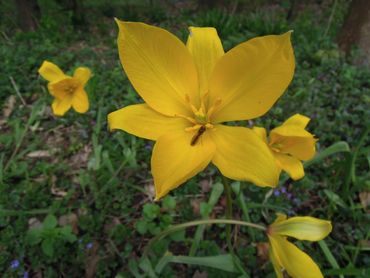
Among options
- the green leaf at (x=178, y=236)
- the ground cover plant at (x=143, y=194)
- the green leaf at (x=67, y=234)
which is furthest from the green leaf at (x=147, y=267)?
the green leaf at (x=67, y=234)

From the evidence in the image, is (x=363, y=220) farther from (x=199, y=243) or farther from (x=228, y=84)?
(x=228, y=84)

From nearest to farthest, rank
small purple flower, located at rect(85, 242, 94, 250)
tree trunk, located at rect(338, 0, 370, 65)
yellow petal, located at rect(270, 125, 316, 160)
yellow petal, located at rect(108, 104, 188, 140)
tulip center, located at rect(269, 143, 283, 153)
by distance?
yellow petal, located at rect(108, 104, 188, 140)
yellow petal, located at rect(270, 125, 316, 160)
tulip center, located at rect(269, 143, 283, 153)
small purple flower, located at rect(85, 242, 94, 250)
tree trunk, located at rect(338, 0, 370, 65)

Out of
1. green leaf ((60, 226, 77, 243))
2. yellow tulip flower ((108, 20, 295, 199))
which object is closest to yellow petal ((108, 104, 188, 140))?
yellow tulip flower ((108, 20, 295, 199))

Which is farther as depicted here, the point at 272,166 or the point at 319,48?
the point at 319,48

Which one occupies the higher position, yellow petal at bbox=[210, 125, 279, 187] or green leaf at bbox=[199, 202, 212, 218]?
yellow petal at bbox=[210, 125, 279, 187]

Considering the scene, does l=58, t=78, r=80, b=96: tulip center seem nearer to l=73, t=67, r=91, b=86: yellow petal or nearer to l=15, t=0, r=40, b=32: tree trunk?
l=73, t=67, r=91, b=86: yellow petal

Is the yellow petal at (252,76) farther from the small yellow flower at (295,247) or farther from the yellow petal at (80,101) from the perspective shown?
the yellow petal at (80,101)

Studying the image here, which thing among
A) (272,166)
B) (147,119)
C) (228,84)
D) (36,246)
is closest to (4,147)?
(36,246)
